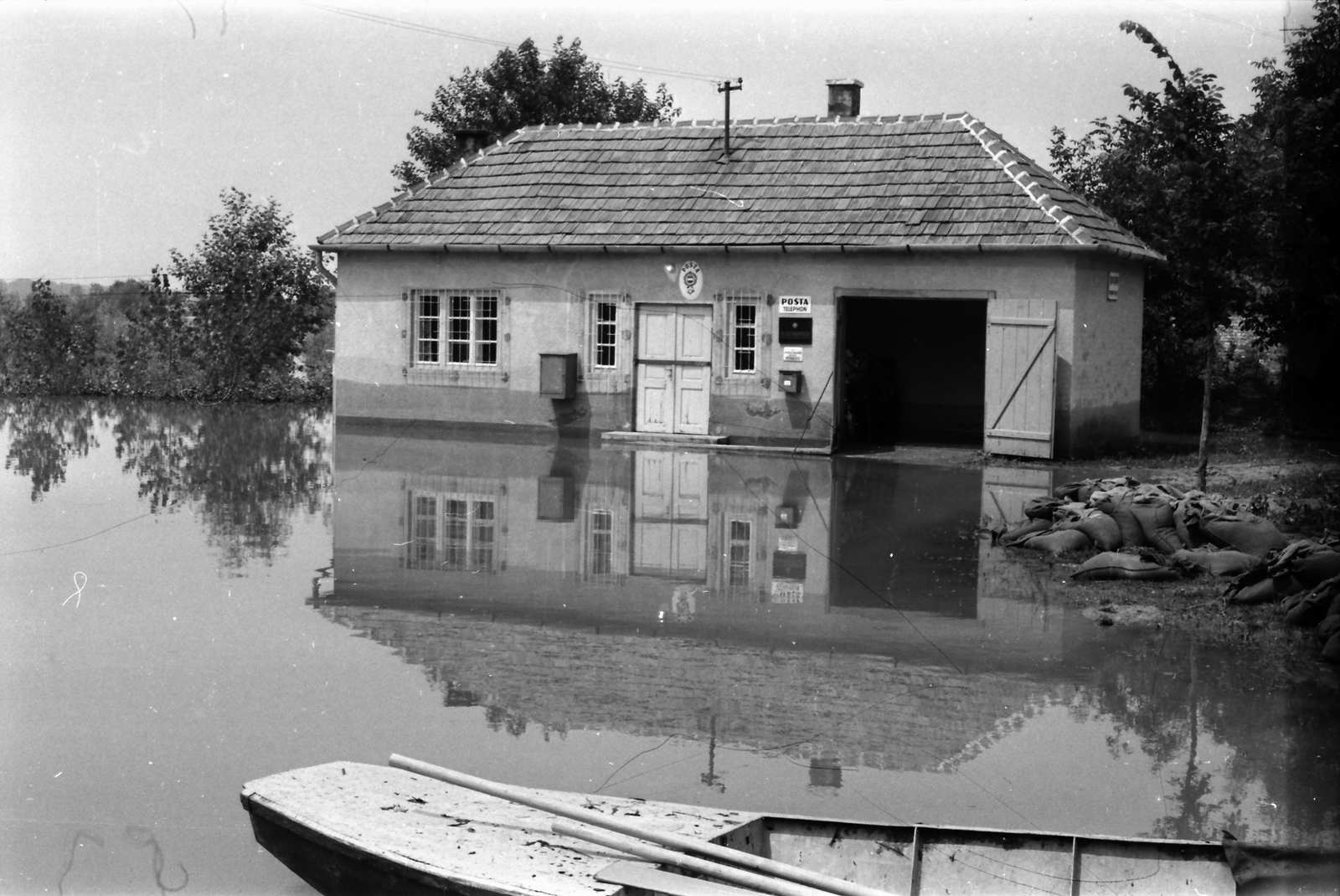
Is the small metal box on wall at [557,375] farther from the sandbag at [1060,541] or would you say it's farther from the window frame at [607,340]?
the sandbag at [1060,541]

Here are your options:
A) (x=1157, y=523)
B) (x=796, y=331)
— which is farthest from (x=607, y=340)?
(x=1157, y=523)

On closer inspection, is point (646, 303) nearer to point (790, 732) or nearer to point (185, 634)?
point (185, 634)

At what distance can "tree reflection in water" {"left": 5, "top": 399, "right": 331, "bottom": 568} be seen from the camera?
14.7 metres

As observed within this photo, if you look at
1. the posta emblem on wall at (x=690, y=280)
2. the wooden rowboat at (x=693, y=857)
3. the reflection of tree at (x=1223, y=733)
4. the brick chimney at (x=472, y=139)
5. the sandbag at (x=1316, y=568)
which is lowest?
the reflection of tree at (x=1223, y=733)

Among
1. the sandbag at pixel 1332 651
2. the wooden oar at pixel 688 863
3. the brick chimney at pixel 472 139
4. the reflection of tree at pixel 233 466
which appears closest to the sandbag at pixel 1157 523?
the sandbag at pixel 1332 651

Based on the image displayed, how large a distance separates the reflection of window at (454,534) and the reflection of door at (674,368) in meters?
7.53

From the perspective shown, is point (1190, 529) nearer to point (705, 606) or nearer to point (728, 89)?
point (705, 606)

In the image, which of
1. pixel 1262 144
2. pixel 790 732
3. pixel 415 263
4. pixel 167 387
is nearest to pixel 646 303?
pixel 415 263

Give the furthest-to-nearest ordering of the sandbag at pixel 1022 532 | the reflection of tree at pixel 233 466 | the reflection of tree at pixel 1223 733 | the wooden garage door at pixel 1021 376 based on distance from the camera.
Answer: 1. the wooden garage door at pixel 1021 376
2. the reflection of tree at pixel 233 466
3. the sandbag at pixel 1022 532
4. the reflection of tree at pixel 1223 733

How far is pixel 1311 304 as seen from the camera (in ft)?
69.0

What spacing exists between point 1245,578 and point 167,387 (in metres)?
25.9

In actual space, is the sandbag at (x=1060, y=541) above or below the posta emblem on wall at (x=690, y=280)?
below

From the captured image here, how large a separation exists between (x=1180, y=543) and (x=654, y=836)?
836 cm

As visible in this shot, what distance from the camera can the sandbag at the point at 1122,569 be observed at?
11.5m
